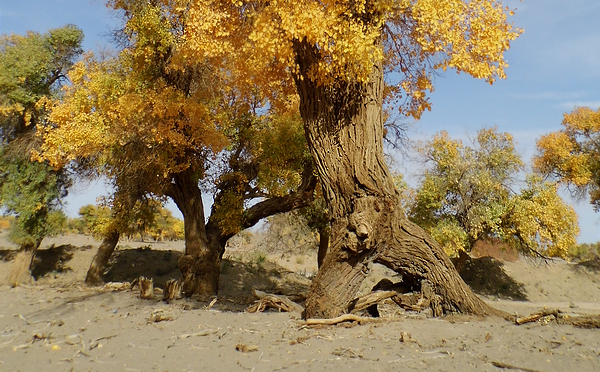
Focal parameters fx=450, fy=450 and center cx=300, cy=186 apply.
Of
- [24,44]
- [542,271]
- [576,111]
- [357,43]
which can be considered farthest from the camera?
[576,111]

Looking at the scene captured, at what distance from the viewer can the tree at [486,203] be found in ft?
58.1

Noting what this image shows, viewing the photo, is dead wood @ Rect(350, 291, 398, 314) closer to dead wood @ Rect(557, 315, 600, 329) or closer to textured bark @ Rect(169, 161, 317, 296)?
dead wood @ Rect(557, 315, 600, 329)

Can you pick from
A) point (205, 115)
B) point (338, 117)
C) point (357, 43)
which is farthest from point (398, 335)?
point (205, 115)

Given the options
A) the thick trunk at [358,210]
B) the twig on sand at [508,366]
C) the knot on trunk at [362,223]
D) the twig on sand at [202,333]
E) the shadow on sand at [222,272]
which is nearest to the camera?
the twig on sand at [508,366]

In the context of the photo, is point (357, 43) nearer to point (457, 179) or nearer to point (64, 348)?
point (64, 348)

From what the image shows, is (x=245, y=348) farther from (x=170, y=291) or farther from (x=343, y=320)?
(x=170, y=291)

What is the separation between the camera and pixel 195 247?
453 inches

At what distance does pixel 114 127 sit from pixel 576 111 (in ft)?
81.2

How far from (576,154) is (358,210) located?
2287 centimetres

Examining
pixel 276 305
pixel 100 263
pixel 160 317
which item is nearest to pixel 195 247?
pixel 276 305

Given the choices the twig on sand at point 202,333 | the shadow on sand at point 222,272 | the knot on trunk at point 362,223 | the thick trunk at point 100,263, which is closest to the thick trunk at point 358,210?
the knot on trunk at point 362,223

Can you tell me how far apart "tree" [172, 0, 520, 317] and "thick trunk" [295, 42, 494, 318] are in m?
0.01

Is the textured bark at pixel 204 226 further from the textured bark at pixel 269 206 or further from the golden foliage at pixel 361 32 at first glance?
the golden foliage at pixel 361 32

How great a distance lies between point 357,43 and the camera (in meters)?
5.98
